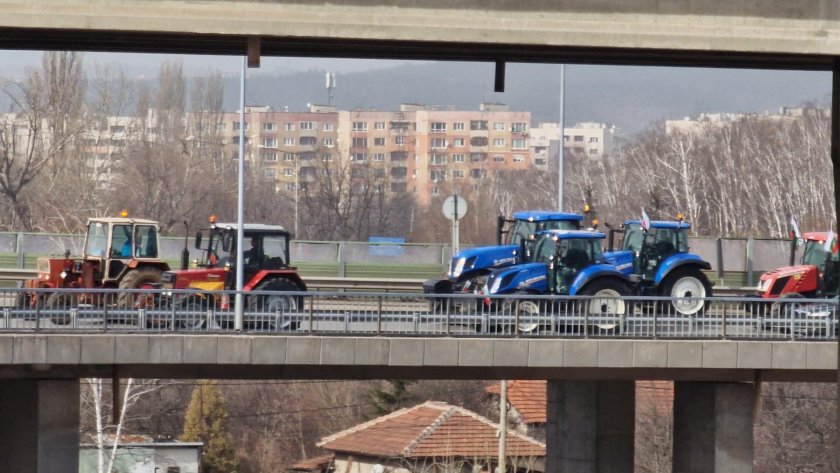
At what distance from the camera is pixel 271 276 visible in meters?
26.0

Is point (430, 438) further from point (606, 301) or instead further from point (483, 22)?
point (483, 22)

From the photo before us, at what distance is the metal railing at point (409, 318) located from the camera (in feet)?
68.6

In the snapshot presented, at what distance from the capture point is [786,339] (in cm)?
2162

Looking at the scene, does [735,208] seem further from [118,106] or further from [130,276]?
[130,276]

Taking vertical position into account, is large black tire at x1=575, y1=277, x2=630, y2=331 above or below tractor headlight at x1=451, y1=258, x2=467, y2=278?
below

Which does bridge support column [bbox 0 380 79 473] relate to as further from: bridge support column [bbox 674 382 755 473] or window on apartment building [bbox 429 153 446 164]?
window on apartment building [bbox 429 153 446 164]

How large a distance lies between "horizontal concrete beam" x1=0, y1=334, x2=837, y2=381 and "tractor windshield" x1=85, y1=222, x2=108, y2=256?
6122 millimetres

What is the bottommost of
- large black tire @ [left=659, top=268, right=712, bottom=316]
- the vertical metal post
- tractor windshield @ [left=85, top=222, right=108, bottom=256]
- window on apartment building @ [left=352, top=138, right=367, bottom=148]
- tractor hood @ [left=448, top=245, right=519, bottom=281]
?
large black tire @ [left=659, top=268, right=712, bottom=316]

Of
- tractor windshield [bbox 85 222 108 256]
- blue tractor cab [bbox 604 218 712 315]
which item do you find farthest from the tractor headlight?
tractor windshield [bbox 85 222 108 256]

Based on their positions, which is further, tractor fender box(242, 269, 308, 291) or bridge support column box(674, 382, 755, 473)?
tractor fender box(242, 269, 308, 291)

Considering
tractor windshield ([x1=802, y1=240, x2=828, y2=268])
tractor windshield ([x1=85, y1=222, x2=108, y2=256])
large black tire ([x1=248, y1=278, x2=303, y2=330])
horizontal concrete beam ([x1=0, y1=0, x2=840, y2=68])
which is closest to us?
horizontal concrete beam ([x1=0, y1=0, x2=840, y2=68])

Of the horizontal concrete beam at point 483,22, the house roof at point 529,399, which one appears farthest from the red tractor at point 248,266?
the house roof at point 529,399

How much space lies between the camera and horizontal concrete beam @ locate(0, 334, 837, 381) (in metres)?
20.5

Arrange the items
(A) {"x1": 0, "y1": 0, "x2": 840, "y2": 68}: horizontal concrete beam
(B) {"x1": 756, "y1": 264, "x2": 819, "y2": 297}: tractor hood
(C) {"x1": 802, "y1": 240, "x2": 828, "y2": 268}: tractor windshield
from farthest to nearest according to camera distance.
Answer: (C) {"x1": 802, "y1": 240, "x2": 828, "y2": 268}: tractor windshield
(B) {"x1": 756, "y1": 264, "x2": 819, "y2": 297}: tractor hood
(A) {"x1": 0, "y1": 0, "x2": 840, "y2": 68}: horizontal concrete beam
